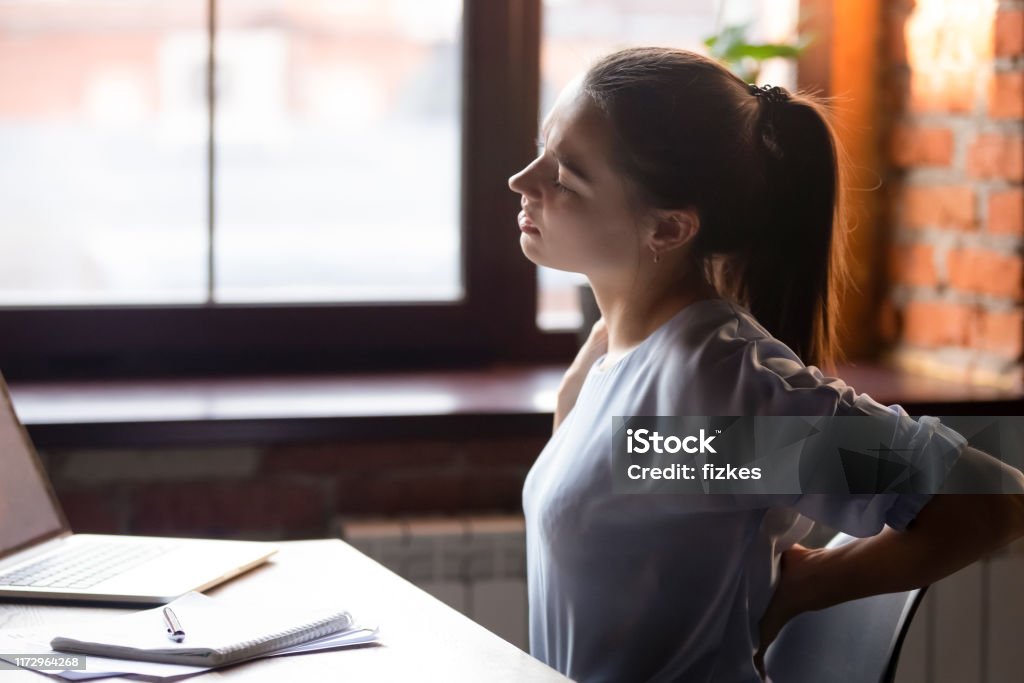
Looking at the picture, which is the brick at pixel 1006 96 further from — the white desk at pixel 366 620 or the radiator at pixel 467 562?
the white desk at pixel 366 620

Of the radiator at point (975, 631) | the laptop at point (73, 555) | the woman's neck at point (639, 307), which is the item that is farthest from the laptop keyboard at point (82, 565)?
the radiator at point (975, 631)

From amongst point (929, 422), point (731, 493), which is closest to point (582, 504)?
point (731, 493)

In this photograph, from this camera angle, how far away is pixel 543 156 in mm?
1155

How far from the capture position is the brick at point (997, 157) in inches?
72.2

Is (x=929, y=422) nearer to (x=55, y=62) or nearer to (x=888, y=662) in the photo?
(x=888, y=662)

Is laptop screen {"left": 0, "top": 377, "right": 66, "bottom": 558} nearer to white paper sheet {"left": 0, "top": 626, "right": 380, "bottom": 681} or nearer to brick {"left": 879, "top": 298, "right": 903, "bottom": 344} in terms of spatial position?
white paper sheet {"left": 0, "top": 626, "right": 380, "bottom": 681}

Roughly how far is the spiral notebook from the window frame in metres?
0.93

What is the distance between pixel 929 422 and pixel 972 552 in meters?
0.11

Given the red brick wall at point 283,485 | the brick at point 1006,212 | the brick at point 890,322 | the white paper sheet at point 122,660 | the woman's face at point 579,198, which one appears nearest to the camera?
the white paper sheet at point 122,660

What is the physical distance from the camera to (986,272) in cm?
Answer: 191

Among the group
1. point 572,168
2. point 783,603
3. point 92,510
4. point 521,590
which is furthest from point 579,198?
point 92,510

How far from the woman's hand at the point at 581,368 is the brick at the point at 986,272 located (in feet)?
2.76

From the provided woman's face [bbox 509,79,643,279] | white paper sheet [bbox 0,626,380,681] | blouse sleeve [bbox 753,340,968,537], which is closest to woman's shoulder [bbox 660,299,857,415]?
blouse sleeve [bbox 753,340,968,537]

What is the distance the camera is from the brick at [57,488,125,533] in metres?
1.74
